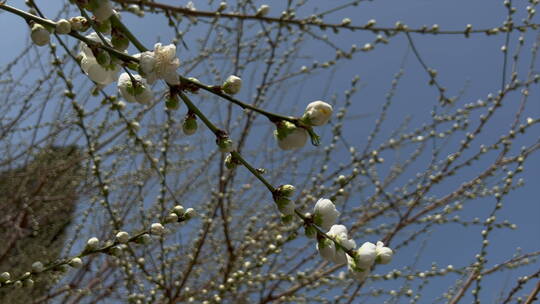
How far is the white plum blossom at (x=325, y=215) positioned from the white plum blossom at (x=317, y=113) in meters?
0.18

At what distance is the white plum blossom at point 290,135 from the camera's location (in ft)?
2.20

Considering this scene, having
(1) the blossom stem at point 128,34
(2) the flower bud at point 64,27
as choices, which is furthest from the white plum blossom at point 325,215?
(2) the flower bud at point 64,27

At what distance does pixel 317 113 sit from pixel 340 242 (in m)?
0.25

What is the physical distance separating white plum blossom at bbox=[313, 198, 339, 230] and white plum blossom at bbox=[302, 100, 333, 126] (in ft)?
0.60

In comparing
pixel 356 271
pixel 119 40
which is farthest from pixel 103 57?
pixel 356 271

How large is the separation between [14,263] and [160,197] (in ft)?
7.54

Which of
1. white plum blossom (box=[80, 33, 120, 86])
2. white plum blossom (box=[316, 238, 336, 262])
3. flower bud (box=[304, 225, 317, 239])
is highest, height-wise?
white plum blossom (box=[80, 33, 120, 86])

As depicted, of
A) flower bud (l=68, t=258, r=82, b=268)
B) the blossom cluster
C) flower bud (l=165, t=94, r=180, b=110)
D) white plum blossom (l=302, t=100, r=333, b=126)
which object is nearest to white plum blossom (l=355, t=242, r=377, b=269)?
the blossom cluster

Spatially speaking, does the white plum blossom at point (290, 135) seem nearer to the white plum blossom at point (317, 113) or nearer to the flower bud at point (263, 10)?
the white plum blossom at point (317, 113)

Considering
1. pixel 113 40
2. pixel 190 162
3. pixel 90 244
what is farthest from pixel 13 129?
pixel 113 40

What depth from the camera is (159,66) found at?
685 millimetres

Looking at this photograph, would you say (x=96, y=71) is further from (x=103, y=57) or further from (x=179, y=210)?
(x=179, y=210)

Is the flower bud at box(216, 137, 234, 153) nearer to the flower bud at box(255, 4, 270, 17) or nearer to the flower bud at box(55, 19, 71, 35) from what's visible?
the flower bud at box(55, 19, 71, 35)

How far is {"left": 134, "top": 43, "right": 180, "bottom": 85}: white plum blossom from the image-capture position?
26.8 inches
